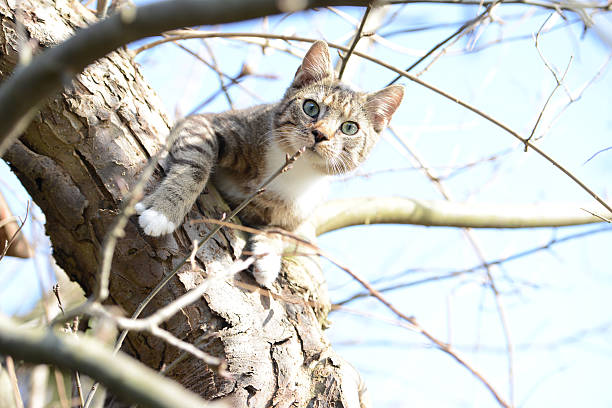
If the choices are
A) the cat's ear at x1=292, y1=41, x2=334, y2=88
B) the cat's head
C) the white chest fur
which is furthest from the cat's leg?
the cat's ear at x1=292, y1=41, x2=334, y2=88

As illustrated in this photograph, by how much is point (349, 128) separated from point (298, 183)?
21.7 inches

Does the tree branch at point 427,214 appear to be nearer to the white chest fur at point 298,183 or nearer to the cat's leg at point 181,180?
the white chest fur at point 298,183

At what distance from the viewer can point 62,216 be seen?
2.88 m

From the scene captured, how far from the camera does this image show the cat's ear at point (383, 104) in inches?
162

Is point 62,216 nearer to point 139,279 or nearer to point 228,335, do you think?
point 139,279

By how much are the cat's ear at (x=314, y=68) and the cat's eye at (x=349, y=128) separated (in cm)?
38

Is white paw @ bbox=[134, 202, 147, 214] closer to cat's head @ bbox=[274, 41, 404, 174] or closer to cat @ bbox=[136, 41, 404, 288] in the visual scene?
cat @ bbox=[136, 41, 404, 288]

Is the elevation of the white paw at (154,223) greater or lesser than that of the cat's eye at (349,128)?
lesser

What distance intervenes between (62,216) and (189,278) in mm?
733

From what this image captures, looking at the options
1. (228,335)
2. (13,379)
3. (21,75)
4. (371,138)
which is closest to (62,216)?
(228,335)

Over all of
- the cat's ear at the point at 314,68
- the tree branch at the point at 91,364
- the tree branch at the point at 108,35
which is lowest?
the tree branch at the point at 91,364

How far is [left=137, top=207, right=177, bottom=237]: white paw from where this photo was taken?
280 cm

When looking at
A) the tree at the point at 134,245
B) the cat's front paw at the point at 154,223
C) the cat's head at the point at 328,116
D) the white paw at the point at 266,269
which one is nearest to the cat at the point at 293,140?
the cat's head at the point at 328,116

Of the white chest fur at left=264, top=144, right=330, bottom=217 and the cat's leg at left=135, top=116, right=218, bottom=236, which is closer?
the cat's leg at left=135, top=116, right=218, bottom=236
